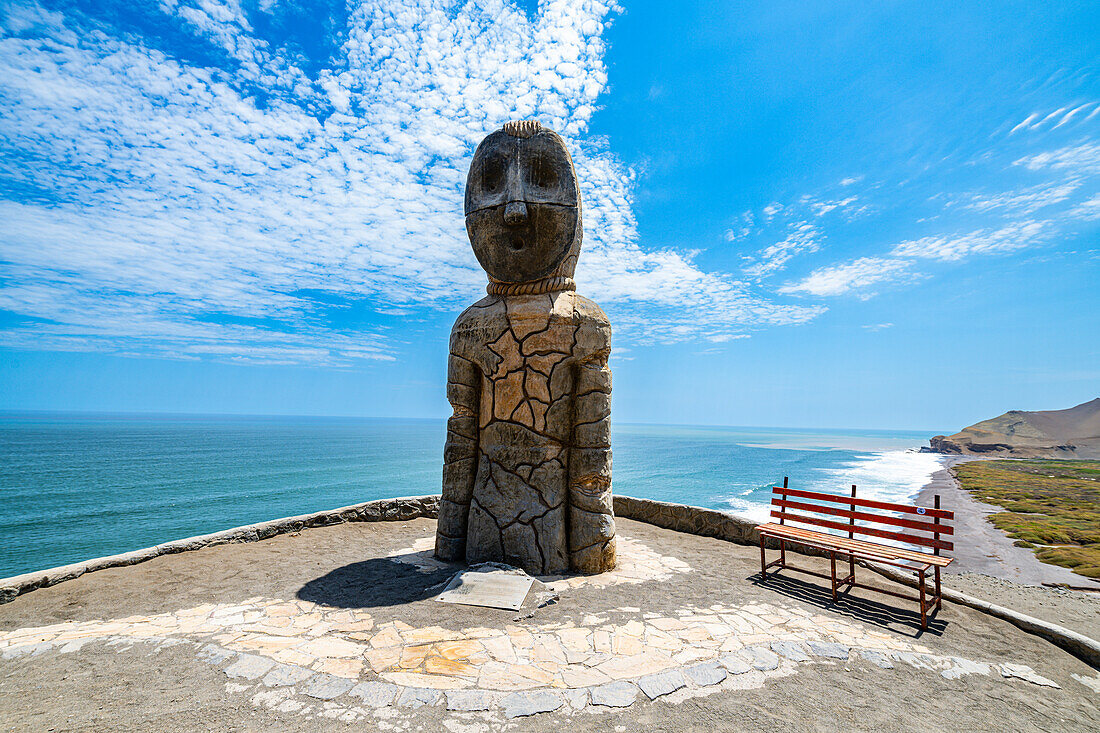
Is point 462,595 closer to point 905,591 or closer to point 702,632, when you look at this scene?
point 702,632

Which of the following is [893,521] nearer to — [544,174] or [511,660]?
[511,660]

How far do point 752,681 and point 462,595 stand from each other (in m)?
2.38

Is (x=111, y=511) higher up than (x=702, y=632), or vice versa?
(x=702, y=632)

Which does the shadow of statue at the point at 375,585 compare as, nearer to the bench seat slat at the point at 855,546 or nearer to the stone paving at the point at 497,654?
the stone paving at the point at 497,654

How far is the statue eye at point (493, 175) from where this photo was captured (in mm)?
5320

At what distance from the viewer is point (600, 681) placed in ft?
9.58

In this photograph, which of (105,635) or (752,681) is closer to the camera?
(752,681)

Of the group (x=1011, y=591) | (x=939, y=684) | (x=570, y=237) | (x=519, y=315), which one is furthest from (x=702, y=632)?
(x=1011, y=591)

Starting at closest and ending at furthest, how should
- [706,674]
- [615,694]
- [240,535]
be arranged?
[615,694] < [706,674] < [240,535]

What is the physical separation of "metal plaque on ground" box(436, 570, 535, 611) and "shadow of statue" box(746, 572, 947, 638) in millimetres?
2478

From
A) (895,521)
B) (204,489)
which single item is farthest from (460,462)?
(204,489)

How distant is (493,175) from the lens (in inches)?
211

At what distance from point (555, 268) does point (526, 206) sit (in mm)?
735

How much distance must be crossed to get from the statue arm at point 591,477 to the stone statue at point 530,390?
11mm
